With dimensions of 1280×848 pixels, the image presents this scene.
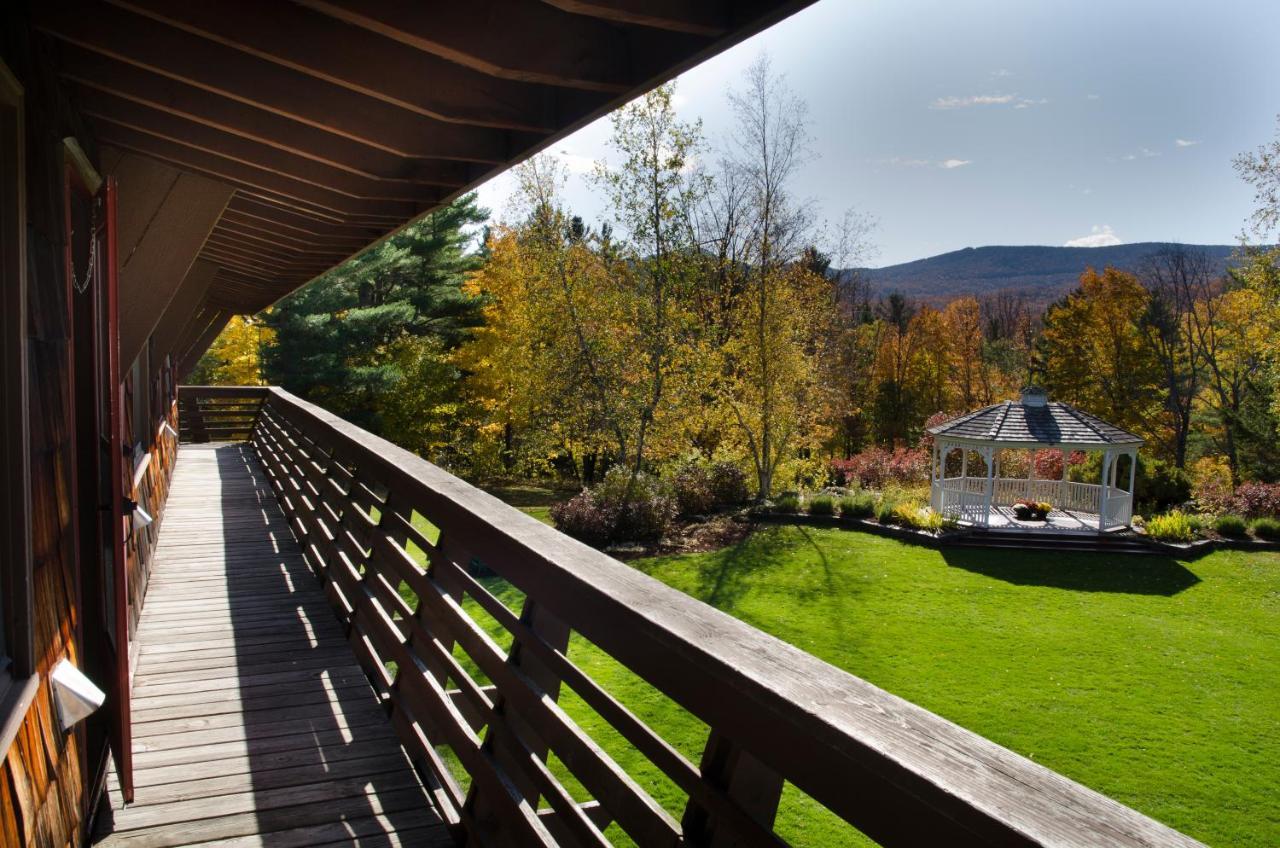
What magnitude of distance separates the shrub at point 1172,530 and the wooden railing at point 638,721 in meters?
14.9

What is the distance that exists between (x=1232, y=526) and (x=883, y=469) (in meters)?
9.35

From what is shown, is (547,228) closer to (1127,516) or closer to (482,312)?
(482,312)

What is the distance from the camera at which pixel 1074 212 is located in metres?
45.6

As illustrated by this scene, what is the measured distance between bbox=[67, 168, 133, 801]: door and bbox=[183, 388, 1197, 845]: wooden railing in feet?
2.75

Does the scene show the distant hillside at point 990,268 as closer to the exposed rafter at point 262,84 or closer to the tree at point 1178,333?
the tree at point 1178,333

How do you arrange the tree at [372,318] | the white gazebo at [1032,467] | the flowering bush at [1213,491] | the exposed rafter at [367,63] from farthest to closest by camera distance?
1. the tree at [372,318]
2. the flowering bush at [1213,491]
3. the white gazebo at [1032,467]
4. the exposed rafter at [367,63]

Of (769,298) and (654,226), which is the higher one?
(654,226)

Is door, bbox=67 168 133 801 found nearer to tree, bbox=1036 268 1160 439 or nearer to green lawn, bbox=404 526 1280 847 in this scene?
green lawn, bbox=404 526 1280 847

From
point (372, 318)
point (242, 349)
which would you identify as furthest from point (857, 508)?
point (242, 349)

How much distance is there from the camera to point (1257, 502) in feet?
54.4

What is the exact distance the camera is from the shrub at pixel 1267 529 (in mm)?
14728

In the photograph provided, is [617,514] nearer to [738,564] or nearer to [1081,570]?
[738,564]

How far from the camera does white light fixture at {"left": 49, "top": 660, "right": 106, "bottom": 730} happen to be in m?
1.95

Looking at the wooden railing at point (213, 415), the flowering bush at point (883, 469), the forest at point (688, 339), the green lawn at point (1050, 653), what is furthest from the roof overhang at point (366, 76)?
the flowering bush at point (883, 469)
